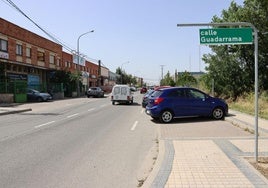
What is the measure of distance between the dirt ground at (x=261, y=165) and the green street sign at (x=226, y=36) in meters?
2.44

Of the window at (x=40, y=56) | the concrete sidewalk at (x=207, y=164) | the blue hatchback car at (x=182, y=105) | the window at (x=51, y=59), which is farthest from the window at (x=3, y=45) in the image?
the concrete sidewalk at (x=207, y=164)

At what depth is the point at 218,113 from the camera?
60.5 ft

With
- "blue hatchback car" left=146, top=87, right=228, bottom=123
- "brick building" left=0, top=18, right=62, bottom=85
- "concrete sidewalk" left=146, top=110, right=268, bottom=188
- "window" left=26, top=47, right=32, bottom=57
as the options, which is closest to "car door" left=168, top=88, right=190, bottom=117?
→ "blue hatchback car" left=146, top=87, right=228, bottom=123

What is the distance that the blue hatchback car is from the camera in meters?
17.9

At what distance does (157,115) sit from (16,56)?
31.4 m

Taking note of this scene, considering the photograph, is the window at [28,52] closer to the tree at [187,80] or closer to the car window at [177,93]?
the tree at [187,80]

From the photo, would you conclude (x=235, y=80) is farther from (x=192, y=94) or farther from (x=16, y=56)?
(x=16, y=56)

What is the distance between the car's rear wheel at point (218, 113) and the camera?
18.4 meters

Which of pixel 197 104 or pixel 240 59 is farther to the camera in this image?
pixel 240 59

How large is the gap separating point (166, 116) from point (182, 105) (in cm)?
91

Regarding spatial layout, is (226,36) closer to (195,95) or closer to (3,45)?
(195,95)

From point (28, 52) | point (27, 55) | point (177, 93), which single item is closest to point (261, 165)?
point (177, 93)

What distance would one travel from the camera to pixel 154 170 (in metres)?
7.54

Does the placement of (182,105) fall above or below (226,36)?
below
